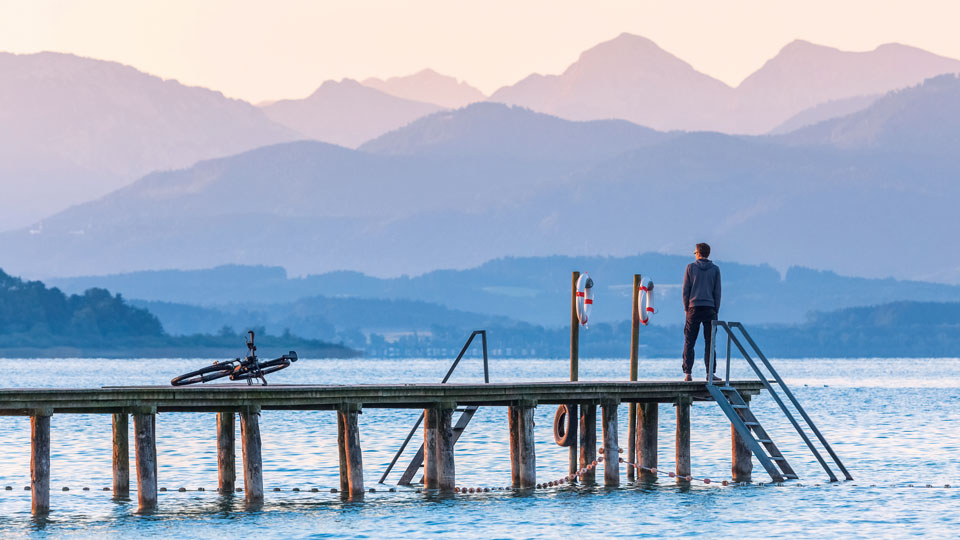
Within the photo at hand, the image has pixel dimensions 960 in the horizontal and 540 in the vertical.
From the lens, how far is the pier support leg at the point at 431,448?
40250mm

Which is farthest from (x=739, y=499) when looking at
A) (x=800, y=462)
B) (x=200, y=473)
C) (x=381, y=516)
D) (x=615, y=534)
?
(x=200, y=473)

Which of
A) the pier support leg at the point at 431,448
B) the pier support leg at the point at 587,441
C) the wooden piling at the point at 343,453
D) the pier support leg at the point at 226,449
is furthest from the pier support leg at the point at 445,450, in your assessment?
the pier support leg at the point at 226,449

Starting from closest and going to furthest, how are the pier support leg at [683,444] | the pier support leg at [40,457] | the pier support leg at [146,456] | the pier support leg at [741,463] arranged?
1. the pier support leg at [40,457]
2. the pier support leg at [146,456]
3. the pier support leg at [683,444]
4. the pier support leg at [741,463]

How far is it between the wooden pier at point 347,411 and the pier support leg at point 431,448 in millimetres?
34

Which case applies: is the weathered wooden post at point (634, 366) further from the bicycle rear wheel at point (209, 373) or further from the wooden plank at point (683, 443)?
the bicycle rear wheel at point (209, 373)

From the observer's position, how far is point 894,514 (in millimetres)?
42531

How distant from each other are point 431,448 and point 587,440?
476 cm

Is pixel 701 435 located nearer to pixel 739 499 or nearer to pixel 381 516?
pixel 739 499

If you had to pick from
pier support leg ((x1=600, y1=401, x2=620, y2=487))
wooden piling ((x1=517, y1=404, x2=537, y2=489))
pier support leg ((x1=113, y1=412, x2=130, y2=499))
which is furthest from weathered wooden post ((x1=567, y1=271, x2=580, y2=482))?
pier support leg ((x1=113, y1=412, x2=130, y2=499))

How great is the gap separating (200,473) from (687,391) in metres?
19.6

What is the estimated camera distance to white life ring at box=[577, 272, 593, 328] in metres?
42.3

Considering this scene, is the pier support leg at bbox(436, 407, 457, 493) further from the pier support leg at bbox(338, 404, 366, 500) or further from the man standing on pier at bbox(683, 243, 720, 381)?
the man standing on pier at bbox(683, 243, 720, 381)

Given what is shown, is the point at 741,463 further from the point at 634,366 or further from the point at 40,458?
the point at 40,458

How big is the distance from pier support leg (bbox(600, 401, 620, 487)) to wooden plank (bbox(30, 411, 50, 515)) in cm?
1305
